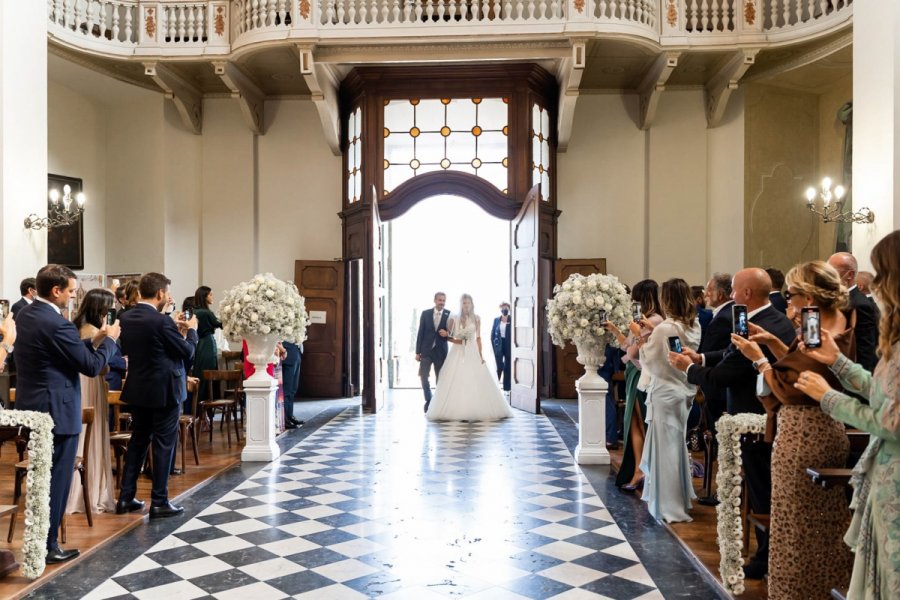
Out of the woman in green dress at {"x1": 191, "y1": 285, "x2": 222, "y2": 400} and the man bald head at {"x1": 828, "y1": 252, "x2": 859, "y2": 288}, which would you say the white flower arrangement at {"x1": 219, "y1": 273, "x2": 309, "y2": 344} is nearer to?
the woman in green dress at {"x1": 191, "y1": 285, "x2": 222, "y2": 400}

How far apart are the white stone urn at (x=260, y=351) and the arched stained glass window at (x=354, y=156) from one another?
17.0ft

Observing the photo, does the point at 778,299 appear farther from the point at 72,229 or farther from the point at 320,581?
the point at 72,229

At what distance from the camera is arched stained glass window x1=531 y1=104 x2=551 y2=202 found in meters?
12.4

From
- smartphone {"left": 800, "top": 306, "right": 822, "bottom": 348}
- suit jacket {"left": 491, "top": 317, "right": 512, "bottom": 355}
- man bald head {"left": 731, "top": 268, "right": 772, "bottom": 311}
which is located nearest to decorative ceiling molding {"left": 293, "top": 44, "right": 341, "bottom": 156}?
suit jacket {"left": 491, "top": 317, "right": 512, "bottom": 355}

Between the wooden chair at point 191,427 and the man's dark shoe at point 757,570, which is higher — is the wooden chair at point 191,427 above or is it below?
above

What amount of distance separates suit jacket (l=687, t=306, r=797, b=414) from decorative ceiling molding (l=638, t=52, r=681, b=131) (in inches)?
300

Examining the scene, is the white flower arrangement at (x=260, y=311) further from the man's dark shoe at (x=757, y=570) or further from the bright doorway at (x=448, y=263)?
the bright doorway at (x=448, y=263)

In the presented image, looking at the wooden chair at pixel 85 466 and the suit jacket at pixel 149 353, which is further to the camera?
the suit jacket at pixel 149 353

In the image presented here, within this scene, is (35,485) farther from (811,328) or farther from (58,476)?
(811,328)

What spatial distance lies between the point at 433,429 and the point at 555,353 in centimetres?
361

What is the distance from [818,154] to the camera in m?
12.3

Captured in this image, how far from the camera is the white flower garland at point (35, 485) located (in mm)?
4402

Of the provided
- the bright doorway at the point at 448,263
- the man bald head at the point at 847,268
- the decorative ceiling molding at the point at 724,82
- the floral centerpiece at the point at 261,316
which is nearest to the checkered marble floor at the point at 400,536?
the floral centerpiece at the point at 261,316

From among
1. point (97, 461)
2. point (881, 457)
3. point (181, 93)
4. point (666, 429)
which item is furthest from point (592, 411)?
point (181, 93)
